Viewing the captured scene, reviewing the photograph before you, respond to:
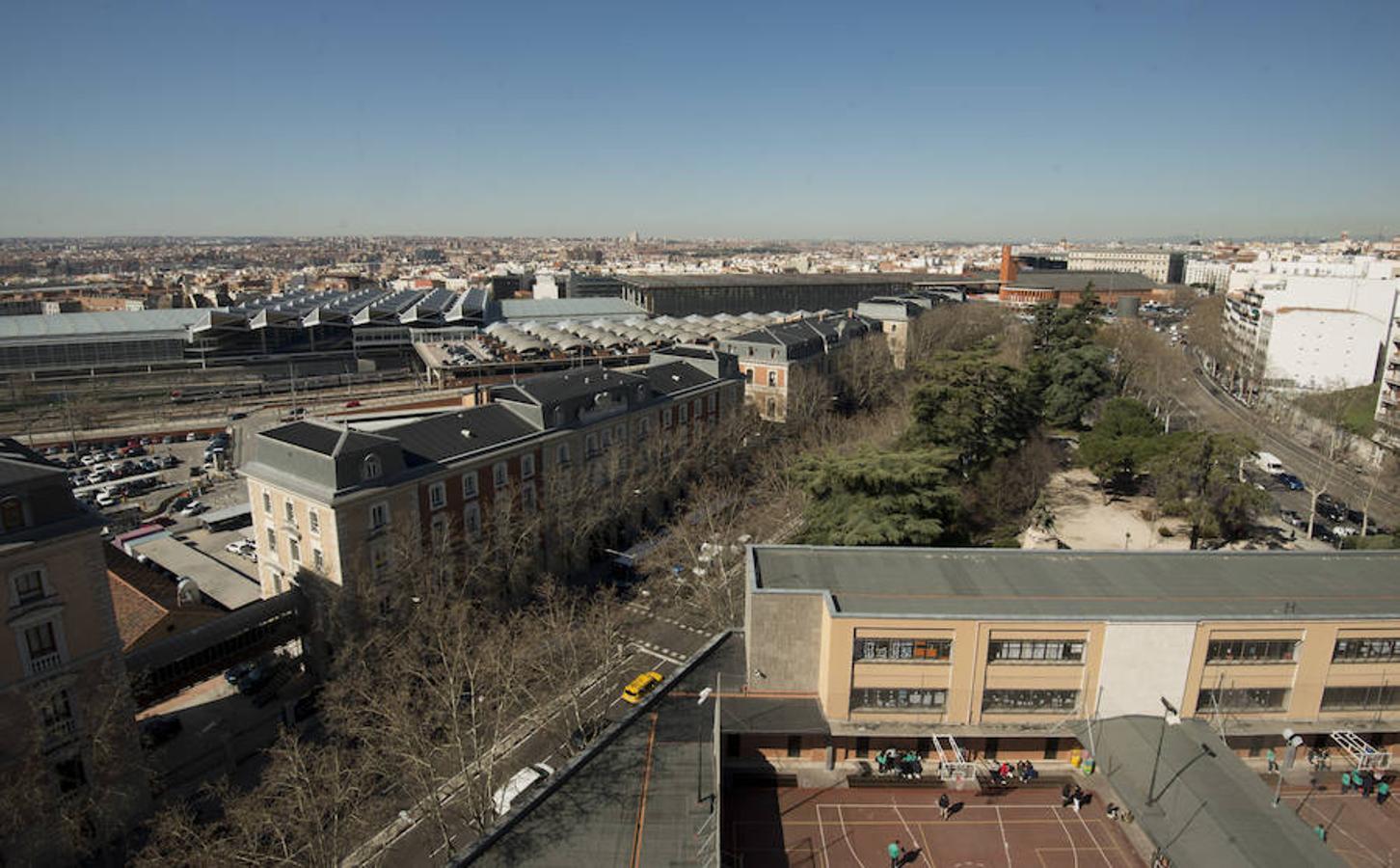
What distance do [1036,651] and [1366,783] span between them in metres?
10.3

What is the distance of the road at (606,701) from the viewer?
22594mm

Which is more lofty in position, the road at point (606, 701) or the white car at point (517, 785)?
the white car at point (517, 785)

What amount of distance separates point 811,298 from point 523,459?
11209 cm

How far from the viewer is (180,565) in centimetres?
4019

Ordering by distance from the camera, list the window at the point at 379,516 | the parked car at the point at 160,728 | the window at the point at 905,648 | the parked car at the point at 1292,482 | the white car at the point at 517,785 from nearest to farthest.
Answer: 1. the window at the point at 905,648
2. the white car at the point at 517,785
3. the parked car at the point at 160,728
4. the window at the point at 379,516
5. the parked car at the point at 1292,482

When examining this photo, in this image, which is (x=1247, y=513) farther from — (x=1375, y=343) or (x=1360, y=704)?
(x=1375, y=343)

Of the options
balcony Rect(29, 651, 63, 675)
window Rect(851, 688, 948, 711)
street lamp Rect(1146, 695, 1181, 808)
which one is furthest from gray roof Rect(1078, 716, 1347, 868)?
balcony Rect(29, 651, 63, 675)

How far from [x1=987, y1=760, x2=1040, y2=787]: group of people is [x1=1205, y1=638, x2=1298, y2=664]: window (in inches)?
229

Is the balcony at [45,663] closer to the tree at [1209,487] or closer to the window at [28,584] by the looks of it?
the window at [28,584]

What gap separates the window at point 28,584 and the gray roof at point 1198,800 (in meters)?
28.7

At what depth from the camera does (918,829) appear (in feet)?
65.1

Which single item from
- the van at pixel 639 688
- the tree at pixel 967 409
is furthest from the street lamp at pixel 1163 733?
the tree at pixel 967 409

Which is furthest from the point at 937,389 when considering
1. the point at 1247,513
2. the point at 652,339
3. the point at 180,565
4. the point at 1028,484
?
the point at 652,339

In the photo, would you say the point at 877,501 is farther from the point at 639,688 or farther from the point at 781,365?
the point at 781,365
